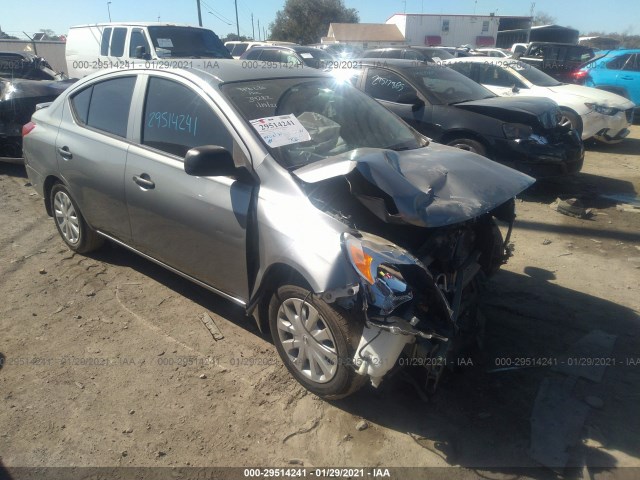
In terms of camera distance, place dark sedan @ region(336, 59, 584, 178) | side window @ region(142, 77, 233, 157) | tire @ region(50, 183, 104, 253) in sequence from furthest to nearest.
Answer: dark sedan @ region(336, 59, 584, 178) < tire @ region(50, 183, 104, 253) < side window @ region(142, 77, 233, 157)

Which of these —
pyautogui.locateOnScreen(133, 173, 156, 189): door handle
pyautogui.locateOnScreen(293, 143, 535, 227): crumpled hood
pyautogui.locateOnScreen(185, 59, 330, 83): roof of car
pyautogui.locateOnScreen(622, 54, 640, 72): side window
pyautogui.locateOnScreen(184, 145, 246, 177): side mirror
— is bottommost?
pyautogui.locateOnScreen(622, 54, 640, 72): side window

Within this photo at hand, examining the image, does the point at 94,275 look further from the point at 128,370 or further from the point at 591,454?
the point at 591,454

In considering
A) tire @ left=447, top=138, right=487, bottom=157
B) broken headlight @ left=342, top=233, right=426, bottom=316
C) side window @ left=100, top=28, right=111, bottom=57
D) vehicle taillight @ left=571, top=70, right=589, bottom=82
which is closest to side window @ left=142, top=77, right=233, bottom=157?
broken headlight @ left=342, top=233, right=426, bottom=316

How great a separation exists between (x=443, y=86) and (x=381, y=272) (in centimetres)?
527

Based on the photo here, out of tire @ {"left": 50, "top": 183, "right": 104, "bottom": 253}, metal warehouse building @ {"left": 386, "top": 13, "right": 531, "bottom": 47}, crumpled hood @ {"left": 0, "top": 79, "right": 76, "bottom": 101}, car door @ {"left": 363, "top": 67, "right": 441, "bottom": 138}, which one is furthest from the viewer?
metal warehouse building @ {"left": 386, "top": 13, "right": 531, "bottom": 47}

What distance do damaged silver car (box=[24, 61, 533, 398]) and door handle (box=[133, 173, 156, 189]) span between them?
0.5 inches

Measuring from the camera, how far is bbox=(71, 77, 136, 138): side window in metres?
3.82

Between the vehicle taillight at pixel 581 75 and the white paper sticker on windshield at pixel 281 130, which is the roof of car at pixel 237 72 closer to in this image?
the white paper sticker on windshield at pixel 281 130

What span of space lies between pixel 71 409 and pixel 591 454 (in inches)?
112

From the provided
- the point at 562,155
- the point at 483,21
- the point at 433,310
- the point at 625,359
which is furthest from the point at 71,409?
the point at 483,21

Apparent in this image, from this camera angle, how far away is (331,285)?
2.48 metres

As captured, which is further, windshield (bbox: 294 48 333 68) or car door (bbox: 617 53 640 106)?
windshield (bbox: 294 48 333 68)

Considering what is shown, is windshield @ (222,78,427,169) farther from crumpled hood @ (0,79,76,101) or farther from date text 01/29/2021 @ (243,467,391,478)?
crumpled hood @ (0,79,76,101)

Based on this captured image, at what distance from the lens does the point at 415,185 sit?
2879 mm
